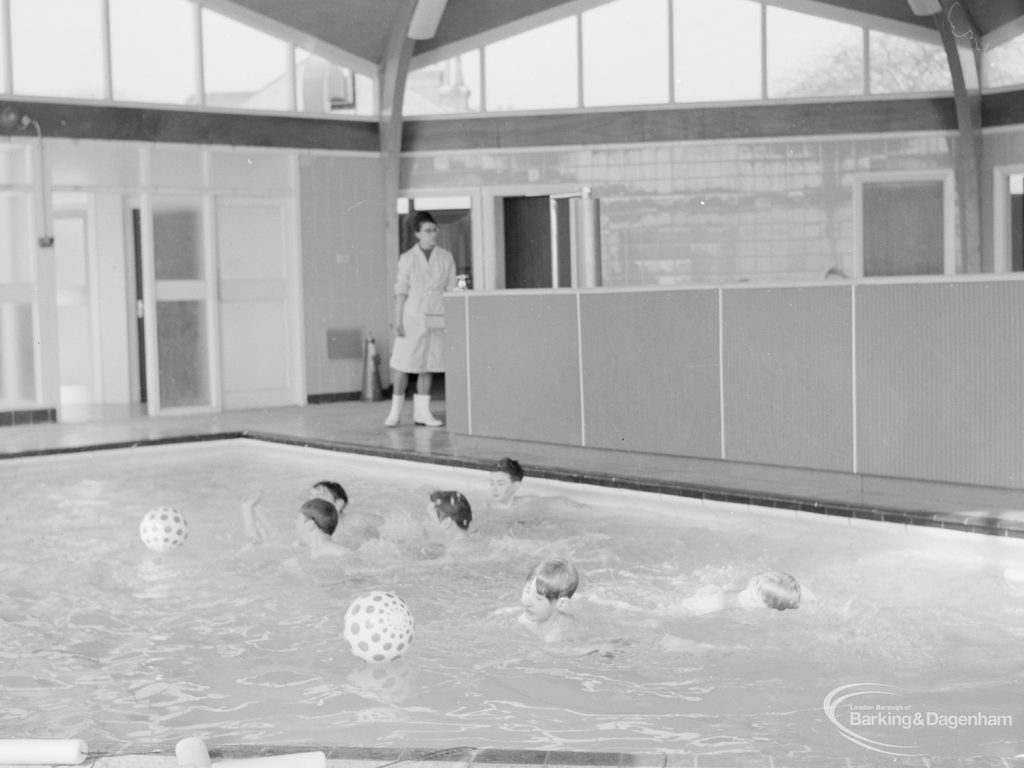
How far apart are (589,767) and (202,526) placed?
5462 millimetres

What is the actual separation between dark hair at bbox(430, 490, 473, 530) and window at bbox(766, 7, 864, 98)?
892cm

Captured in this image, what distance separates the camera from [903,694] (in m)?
4.46

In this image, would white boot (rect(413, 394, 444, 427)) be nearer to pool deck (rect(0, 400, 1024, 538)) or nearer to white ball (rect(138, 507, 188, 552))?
pool deck (rect(0, 400, 1024, 538))

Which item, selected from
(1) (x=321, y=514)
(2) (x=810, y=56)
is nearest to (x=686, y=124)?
(2) (x=810, y=56)

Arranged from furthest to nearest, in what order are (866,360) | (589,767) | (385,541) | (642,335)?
(642,335), (866,360), (385,541), (589,767)

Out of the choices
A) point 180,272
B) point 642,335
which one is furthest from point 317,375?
point 642,335

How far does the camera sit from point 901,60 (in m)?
14.4

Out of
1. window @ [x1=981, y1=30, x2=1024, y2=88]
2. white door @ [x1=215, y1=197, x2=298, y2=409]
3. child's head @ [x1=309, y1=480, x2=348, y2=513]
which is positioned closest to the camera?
child's head @ [x1=309, y1=480, x2=348, y2=513]

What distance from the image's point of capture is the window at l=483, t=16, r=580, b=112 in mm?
14859

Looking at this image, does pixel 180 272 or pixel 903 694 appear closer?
pixel 903 694

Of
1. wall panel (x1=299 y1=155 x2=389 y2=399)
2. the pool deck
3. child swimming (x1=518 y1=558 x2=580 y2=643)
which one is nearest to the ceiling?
wall panel (x1=299 y1=155 x2=389 y2=399)

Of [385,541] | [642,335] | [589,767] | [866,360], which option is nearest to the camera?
[589,767]

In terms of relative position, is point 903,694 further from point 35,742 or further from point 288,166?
point 288,166

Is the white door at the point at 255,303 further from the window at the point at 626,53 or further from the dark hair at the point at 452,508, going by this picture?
the dark hair at the point at 452,508
